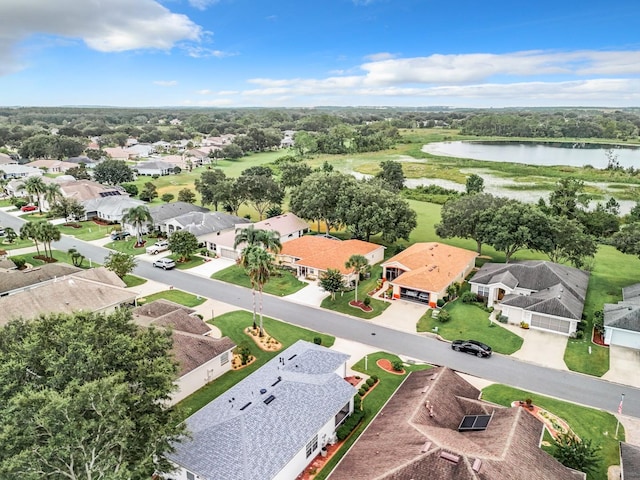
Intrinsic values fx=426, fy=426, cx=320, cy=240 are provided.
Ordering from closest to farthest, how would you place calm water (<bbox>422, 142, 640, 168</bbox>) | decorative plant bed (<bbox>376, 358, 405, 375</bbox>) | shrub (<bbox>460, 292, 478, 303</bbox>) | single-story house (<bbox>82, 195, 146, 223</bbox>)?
decorative plant bed (<bbox>376, 358, 405, 375</bbox>) < shrub (<bbox>460, 292, 478, 303</bbox>) < single-story house (<bbox>82, 195, 146, 223</bbox>) < calm water (<bbox>422, 142, 640, 168</bbox>)

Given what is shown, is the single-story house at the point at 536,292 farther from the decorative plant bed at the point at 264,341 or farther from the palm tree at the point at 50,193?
the palm tree at the point at 50,193

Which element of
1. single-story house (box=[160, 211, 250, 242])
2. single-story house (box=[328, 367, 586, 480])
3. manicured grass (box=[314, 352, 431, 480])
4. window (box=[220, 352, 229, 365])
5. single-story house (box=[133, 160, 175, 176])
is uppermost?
single-story house (box=[133, 160, 175, 176])

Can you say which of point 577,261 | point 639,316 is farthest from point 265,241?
point 577,261

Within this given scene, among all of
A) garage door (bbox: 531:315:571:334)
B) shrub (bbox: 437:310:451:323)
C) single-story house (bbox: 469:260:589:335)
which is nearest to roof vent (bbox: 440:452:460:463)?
shrub (bbox: 437:310:451:323)

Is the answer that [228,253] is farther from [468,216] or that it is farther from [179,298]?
[468,216]

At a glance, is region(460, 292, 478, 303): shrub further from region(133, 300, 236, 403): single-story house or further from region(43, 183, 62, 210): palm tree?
region(43, 183, 62, 210): palm tree

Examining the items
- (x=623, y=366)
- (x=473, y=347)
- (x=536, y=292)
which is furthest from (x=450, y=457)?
(x=536, y=292)

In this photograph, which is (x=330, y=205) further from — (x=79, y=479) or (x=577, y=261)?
(x=79, y=479)
